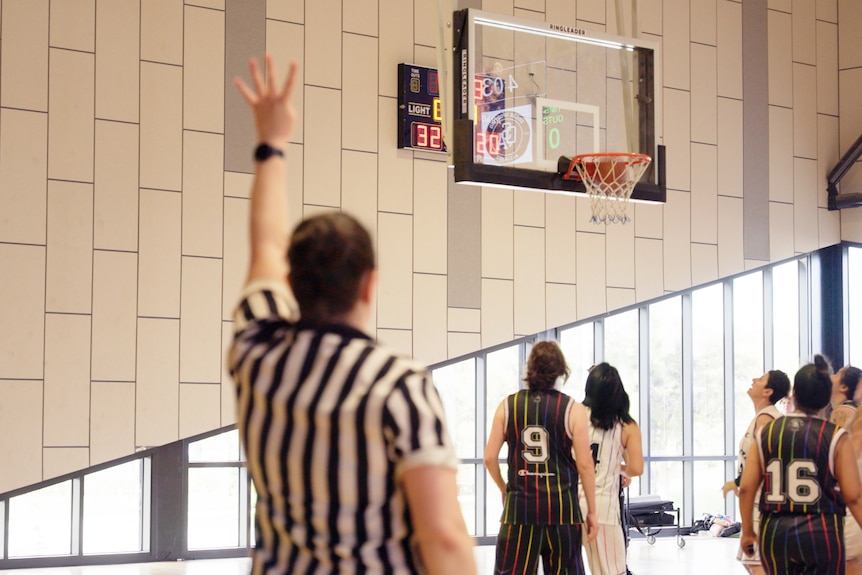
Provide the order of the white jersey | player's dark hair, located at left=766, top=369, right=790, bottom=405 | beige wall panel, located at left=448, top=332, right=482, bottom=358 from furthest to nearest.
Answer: beige wall panel, located at left=448, top=332, right=482, bottom=358 < player's dark hair, located at left=766, top=369, right=790, bottom=405 < the white jersey

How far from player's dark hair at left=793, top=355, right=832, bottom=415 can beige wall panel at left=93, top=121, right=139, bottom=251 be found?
6.59 m

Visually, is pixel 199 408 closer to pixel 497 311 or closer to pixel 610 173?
pixel 497 311

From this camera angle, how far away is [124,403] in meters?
9.62

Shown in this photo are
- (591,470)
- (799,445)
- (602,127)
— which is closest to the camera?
(799,445)

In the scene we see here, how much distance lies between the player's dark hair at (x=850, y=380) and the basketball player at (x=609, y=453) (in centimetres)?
161

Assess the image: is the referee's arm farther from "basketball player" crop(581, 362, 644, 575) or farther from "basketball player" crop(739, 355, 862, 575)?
"basketball player" crop(581, 362, 644, 575)

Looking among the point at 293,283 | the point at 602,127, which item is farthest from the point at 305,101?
the point at 293,283

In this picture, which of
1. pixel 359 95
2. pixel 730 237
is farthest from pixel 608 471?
pixel 730 237

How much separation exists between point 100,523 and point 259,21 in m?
4.91

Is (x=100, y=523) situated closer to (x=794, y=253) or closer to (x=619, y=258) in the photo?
(x=619, y=258)

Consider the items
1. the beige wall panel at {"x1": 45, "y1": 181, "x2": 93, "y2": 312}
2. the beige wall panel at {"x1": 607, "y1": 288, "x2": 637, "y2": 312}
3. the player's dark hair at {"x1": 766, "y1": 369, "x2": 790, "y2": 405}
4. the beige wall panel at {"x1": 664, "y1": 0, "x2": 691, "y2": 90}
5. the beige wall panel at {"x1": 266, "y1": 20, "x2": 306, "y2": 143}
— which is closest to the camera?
the player's dark hair at {"x1": 766, "y1": 369, "x2": 790, "y2": 405}

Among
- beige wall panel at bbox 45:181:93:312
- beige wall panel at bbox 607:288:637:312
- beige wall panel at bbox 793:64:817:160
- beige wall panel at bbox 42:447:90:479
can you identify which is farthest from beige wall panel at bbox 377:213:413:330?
beige wall panel at bbox 793:64:817:160

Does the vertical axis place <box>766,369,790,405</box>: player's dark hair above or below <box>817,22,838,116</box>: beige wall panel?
below

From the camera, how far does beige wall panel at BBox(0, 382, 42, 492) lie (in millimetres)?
9109
